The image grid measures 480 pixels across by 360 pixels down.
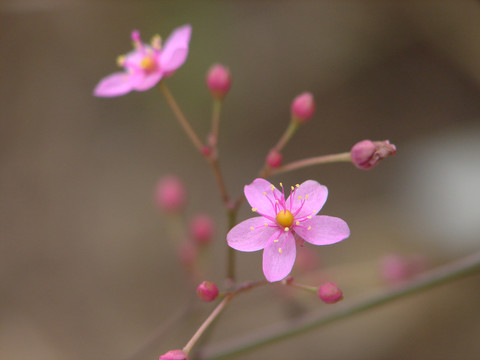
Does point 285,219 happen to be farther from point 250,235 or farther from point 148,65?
point 148,65

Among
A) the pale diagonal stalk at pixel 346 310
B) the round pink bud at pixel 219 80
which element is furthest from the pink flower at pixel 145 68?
the pale diagonal stalk at pixel 346 310

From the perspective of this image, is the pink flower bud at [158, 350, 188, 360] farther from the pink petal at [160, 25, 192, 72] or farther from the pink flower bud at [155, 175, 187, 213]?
the pink flower bud at [155, 175, 187, 213]

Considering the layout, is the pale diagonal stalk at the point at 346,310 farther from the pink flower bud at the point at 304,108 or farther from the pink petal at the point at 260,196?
the pink flower bud at the point at 304,108

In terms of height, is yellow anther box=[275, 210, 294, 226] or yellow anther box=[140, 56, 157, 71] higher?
yellow anther box=[140, 56, 157, 71]

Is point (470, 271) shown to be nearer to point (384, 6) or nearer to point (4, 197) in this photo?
point (384, 6)

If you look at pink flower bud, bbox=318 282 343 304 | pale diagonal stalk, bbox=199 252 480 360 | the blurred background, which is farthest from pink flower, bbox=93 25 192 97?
the blurred background
